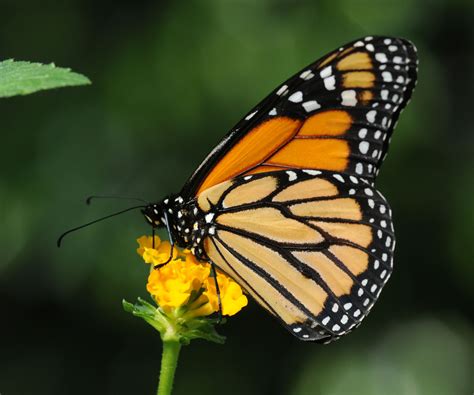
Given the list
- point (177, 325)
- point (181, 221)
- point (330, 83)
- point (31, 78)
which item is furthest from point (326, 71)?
point (31, 78)

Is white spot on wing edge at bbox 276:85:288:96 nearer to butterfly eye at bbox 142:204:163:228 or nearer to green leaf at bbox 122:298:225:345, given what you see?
butterfly eye at bbox 142:204:163:228

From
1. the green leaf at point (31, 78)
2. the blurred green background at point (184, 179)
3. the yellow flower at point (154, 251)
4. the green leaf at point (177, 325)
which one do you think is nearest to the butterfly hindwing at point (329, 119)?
the yellow flower at point (154, 251)

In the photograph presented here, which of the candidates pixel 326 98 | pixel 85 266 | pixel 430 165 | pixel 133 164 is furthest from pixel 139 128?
pixel 326 98

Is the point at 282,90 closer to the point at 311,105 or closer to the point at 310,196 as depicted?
the point at 311,105

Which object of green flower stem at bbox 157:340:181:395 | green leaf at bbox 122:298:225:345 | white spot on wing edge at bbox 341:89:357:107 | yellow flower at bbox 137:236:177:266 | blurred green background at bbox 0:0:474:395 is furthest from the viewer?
blurred green background at bbox 0:0:474:395

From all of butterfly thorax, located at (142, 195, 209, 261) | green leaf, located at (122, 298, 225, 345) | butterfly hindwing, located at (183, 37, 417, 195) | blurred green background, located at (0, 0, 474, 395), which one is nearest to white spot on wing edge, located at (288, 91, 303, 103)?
butterfly hindwing, located at (183, 37, 417, 195)

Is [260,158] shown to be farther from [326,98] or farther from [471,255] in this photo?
[471,255]

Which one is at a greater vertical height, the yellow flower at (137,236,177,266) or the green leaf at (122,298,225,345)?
the yellow flower at (137,236,177,266)

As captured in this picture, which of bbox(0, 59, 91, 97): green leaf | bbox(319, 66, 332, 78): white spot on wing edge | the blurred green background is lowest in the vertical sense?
the blurred green background
